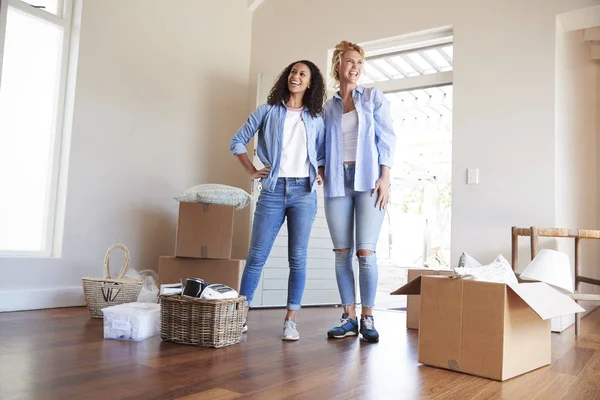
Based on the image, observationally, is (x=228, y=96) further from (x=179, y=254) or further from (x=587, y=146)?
(x=587, y=146)

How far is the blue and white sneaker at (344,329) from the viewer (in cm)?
239

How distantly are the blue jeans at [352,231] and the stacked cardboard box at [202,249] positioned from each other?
984 mm

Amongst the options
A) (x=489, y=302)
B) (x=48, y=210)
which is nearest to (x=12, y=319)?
(x=48, y=210)

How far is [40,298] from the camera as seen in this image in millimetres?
3062

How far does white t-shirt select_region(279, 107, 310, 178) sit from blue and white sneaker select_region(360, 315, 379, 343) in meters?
0.73

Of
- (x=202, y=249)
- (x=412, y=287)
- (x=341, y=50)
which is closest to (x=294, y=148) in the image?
(x=341, y=50)

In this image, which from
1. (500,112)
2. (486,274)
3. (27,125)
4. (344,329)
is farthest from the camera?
(500,112)

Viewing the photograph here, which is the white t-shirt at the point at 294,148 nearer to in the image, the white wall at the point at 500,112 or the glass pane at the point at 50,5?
the white wall at the point at 500,112

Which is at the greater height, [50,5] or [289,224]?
[50,5]

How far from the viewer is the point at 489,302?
1.75m

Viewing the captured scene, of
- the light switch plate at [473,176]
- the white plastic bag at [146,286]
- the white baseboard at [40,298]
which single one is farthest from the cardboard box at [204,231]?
the light switch plate at [473,176]

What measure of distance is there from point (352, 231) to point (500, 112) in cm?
153

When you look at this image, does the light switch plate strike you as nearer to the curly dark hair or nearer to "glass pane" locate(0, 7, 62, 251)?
the curly dark hair

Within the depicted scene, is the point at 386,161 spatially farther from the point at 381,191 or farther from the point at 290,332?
the point at 290,332
